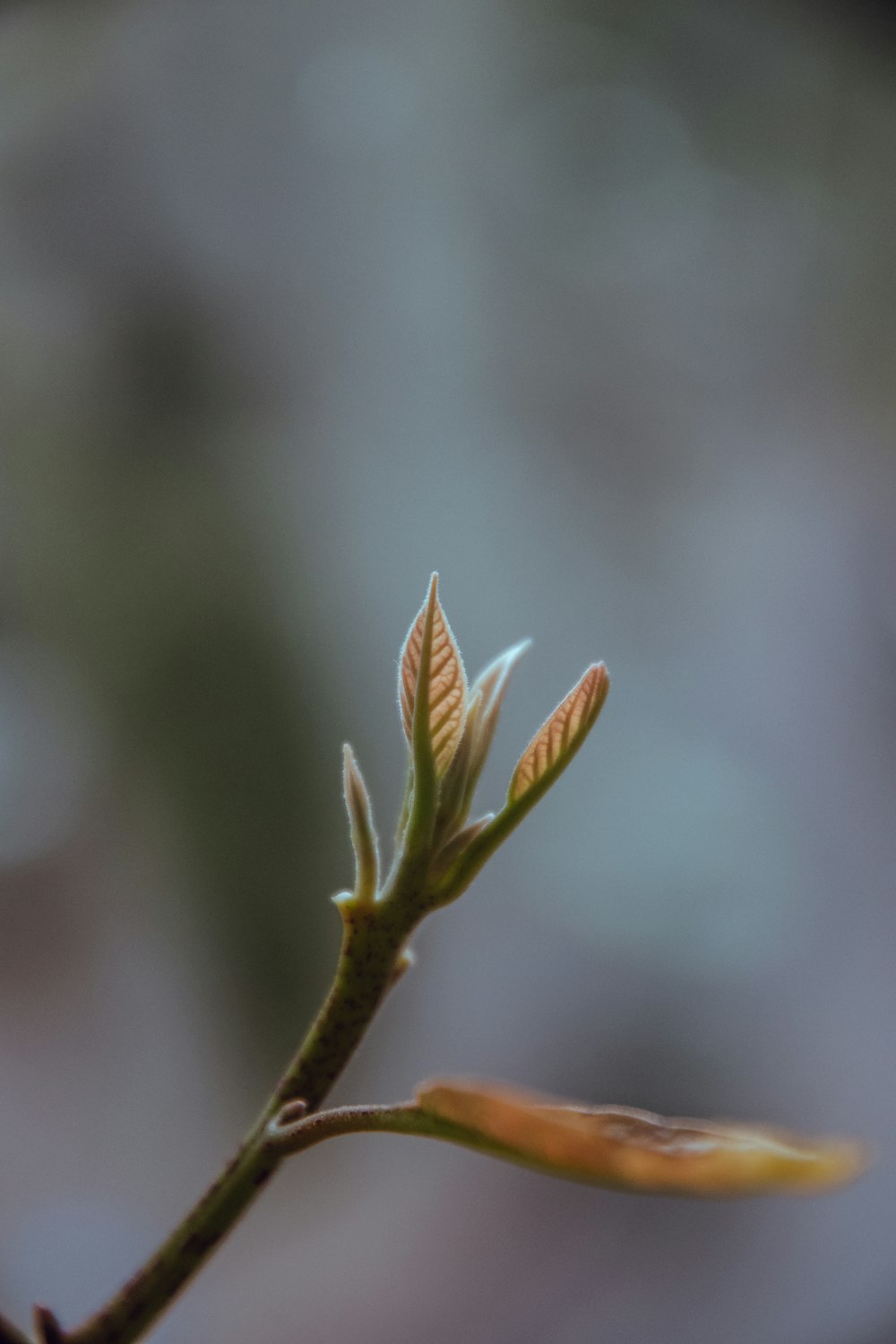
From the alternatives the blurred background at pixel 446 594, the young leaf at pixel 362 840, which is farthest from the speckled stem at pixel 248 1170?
the blurred background at pixel 446 594

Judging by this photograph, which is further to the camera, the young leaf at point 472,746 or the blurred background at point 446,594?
the blurred background at point 446,594

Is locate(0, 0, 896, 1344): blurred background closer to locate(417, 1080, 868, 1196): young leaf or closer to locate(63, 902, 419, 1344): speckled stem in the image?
locate(63, 902, 419, 1344): speckled stem

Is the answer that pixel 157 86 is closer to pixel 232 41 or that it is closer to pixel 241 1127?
pixel 232 41

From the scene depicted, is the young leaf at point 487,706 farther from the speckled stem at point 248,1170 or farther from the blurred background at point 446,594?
the blurred background at point 446,594

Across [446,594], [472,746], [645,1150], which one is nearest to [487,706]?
[472,746]

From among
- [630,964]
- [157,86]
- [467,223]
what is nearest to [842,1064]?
[630,964]

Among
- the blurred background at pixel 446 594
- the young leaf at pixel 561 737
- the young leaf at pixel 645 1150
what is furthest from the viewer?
the blurred background at pixel 446 594

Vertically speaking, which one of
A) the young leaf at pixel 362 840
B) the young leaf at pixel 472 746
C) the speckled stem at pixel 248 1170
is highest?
the young leaf at pixel 472 746
